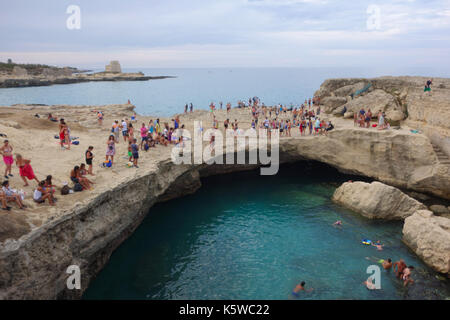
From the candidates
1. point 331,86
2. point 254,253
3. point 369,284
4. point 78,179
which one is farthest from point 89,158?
point 331,86

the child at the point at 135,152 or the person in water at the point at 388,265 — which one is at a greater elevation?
the child at the point at 135,152

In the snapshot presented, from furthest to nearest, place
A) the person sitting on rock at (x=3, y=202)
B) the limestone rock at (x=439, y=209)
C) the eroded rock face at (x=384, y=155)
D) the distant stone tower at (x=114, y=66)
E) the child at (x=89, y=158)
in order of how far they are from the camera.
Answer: the distant stone tower at (x=114, y=66), the eroded rock face at (x=384, y=155), the limestone rock at (x=439, y=209), the child at (x=89, y=158), the person sitting on rock at (x=3, y=202)

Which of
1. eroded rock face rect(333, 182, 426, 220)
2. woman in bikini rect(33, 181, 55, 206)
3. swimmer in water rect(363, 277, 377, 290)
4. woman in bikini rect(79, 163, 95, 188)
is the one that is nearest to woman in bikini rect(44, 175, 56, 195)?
woman in bikini rect(33, 181, 55, 206)

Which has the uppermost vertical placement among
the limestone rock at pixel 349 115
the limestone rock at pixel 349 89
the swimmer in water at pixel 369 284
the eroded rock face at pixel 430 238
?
the limestone rock at pixel 349 89

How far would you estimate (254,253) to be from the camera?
1688 cm

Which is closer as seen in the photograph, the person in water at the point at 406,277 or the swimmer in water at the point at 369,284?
the swimmer in water at the point at 369,284

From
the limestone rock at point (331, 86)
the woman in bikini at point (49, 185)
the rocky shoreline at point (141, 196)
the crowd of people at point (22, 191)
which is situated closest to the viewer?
the rocky shoreline at point (141, 196)

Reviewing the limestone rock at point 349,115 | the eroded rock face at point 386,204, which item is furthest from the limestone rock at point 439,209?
the limestone rock at point 349,115

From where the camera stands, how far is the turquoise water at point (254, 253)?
14.2 metres

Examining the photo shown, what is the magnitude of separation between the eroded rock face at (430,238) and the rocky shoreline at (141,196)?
5 cm

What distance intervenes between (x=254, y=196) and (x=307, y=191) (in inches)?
168

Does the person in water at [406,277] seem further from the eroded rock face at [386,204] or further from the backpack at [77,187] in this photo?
the backpack at [77,187]

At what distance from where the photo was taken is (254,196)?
24.7m
